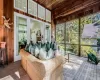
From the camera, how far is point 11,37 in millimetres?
3863

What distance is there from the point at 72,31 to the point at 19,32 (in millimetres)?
3522

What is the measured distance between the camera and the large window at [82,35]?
5.10 metres

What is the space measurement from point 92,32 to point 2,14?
4673 millimetres

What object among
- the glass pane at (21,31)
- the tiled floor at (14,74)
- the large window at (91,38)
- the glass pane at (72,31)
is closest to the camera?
the tiled floor at (14,74)

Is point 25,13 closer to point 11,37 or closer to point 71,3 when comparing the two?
point 11,37

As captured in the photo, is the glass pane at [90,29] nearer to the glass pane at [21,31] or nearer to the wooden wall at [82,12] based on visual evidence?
the wooden wall at [82,12]

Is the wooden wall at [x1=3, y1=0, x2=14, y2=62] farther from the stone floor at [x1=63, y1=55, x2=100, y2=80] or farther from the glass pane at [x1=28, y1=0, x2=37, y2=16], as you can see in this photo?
the stone floor at [x1=63, y1=55, x2=100, y2=80]

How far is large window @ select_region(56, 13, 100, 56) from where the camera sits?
5098 millimetres

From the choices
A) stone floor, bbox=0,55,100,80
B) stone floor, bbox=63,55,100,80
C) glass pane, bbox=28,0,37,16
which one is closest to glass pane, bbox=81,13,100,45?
stone floor, bbox=63,55,100,80

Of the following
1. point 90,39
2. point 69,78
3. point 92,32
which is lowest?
point 69,78

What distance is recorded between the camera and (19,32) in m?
4.37

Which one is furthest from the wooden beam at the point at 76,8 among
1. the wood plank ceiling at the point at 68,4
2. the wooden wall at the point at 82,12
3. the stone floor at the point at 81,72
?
the stone floor at the point at 81,72

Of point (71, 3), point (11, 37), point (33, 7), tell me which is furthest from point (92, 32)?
point (11, 37)

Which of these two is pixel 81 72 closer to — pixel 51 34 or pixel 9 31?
pixel 9 31
